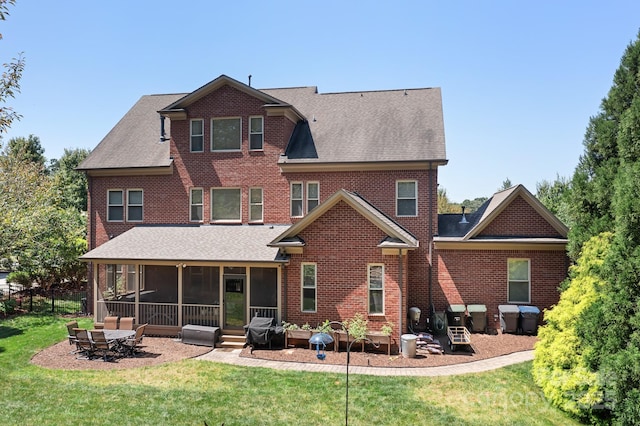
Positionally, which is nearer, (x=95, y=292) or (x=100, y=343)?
(x=100, y=343)

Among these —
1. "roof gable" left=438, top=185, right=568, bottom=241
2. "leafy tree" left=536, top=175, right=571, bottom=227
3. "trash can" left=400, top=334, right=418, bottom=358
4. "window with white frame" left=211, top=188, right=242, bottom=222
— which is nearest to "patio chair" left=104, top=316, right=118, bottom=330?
"window with white frame" left=211, top=188, right=242, bottom=222

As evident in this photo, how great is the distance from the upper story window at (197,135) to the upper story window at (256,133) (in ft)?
8.04

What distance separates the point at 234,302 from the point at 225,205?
517 cm

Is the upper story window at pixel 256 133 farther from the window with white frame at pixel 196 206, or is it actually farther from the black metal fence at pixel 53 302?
the black metal fence at pixel 53 302

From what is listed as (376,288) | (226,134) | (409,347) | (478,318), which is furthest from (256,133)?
(478,318)

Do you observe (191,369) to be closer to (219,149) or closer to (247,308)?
(247,308)

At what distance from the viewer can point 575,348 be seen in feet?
35.8

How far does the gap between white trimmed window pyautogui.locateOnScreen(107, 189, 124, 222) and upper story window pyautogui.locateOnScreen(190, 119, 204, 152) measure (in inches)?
180

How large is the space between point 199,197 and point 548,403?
16594 mm

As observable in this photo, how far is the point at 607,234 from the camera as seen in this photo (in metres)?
11.5

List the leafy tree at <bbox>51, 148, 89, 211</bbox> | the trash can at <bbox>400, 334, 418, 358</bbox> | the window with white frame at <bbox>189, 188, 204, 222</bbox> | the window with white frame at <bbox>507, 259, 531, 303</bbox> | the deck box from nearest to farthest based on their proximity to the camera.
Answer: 1. the trash can at <bbox>400, 334, 418, 358</bbox>
2. the deck box
3. the window with white frame at <bbox>507, 259, 531, 303</bbox>
4. the window with white frame at <bbox>189, 188, 204, 222</bbox>
5. the leafy tree at <bbox>51, 148, 89, 211</bbox>

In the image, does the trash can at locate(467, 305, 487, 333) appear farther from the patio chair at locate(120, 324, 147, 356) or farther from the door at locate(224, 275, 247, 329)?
the patio chair at locate(120, 324, 147, 356)

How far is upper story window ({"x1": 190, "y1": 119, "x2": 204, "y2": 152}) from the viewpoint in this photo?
2120 centimetres

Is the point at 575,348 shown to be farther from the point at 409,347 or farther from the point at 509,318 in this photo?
the point at 509,318
